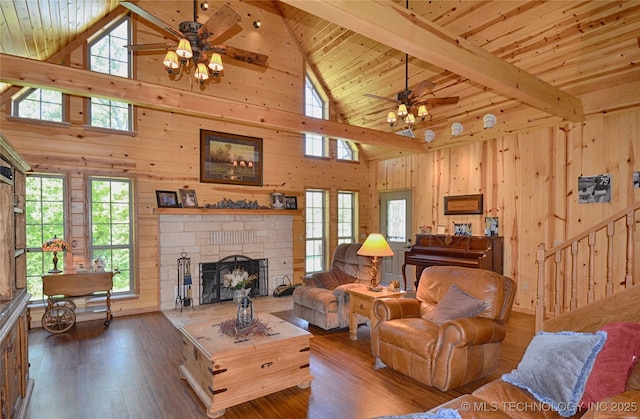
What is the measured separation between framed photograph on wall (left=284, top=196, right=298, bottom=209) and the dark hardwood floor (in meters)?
3.06

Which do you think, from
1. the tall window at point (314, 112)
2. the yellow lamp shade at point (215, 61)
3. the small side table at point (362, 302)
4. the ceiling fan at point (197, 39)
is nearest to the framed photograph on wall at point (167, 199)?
the ceiling fan at point (197, 39)

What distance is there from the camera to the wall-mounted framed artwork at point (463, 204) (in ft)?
19.6

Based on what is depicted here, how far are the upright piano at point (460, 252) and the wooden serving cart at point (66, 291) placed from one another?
481 centimetres

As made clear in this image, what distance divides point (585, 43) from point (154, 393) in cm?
570

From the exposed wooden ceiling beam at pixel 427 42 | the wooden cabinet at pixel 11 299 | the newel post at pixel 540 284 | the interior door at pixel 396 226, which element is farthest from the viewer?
the interior door at pixel 396 226

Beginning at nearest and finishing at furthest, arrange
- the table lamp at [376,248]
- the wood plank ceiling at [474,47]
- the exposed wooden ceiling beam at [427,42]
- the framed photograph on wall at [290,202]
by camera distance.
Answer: the exposed wooden ceiling beam at [427,42] → the wood plank ceiling at [474,47] → the table lamp at [376,248] → the framed photograph on wall at [290,202]

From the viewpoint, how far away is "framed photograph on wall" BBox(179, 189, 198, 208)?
5.72 metres

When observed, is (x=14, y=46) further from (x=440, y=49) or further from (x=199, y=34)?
(x=440, y=49)

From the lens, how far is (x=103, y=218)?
529 cm

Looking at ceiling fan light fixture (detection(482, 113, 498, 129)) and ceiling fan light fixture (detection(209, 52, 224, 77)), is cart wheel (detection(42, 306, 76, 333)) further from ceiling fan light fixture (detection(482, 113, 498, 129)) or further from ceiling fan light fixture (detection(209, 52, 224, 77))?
ceiling fan light fixture (detection(482, 113, 498, 129))

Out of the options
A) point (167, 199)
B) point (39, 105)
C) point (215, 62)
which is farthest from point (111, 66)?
point (215, 62)

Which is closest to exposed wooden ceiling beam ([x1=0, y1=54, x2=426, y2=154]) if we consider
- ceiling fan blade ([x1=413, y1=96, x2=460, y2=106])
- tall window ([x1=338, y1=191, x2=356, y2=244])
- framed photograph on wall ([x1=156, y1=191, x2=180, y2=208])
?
ceiling fan blade ([x1=413, y1=96, x2=460, y2=106])

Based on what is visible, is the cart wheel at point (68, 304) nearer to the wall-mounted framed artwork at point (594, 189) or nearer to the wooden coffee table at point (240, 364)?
the wooden coffee table at point (240, 364)

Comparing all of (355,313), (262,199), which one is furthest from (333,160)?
(355,313)
